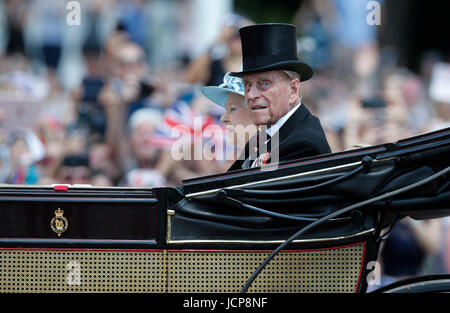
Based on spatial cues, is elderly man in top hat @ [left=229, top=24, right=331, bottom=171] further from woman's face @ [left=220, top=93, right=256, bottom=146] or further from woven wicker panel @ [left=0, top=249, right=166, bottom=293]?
woven wicker panel @ [left=0, top=249, right=166, bottom=293]

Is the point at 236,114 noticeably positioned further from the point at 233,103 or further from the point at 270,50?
the point at 270,50

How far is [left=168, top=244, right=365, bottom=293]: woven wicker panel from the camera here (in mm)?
3996

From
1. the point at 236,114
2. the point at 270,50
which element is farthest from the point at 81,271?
the point at 270,50

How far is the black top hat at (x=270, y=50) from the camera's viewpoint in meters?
4.29

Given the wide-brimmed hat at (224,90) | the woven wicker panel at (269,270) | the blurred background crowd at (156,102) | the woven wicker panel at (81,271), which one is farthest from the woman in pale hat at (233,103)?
the woven wicker panel at (81,271)

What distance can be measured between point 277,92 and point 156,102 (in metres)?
4.39

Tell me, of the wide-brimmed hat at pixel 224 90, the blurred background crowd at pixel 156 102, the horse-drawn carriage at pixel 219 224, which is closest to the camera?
the horse-drawn carriage at pixel 219 224

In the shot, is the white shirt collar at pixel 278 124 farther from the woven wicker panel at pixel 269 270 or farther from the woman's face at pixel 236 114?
the woven wicker panel at pixel 269 270

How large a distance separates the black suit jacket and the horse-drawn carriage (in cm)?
22

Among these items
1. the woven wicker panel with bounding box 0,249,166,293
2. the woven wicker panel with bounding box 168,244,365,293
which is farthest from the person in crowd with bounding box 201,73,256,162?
the woven wicker panel with bounding box 0,249,166,293

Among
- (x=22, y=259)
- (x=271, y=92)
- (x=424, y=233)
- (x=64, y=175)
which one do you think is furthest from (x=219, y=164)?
(x=22, y=259)

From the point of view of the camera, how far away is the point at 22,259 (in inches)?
156
